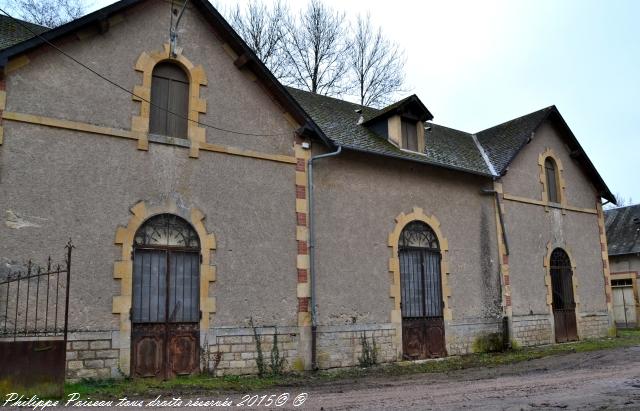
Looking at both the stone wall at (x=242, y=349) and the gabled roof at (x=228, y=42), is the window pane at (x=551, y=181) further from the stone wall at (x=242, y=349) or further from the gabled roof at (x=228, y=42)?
the stone wall at (x=242, y=349)

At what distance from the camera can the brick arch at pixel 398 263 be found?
498 inches

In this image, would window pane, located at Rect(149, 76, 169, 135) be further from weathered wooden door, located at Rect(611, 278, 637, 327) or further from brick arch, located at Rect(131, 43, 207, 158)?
weathered wooden door, located at Rect(611, 278, 637, 327)

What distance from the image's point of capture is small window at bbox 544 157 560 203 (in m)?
17.0

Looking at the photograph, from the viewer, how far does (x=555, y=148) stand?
1736 centimetres

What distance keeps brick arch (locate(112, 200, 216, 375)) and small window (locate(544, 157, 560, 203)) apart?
11.0m

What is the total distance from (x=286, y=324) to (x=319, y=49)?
16739mm

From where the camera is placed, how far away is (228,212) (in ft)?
34.8

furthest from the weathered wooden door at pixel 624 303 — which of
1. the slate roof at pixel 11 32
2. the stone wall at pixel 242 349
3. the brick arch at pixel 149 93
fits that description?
the slate roof at pixel 11 32

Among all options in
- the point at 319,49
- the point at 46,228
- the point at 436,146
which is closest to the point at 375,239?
the point at 436,146

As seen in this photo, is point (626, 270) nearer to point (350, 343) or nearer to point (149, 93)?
point (350, 343)

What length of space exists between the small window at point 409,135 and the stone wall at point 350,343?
4.51 meters

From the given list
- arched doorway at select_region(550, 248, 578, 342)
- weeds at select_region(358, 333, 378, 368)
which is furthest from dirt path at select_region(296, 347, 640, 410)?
arched doorway at select_region(550, 248, 578, 342)

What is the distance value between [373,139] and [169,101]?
5.19 m

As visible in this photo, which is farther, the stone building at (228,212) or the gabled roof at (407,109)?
the gabled roof at (407,109)
